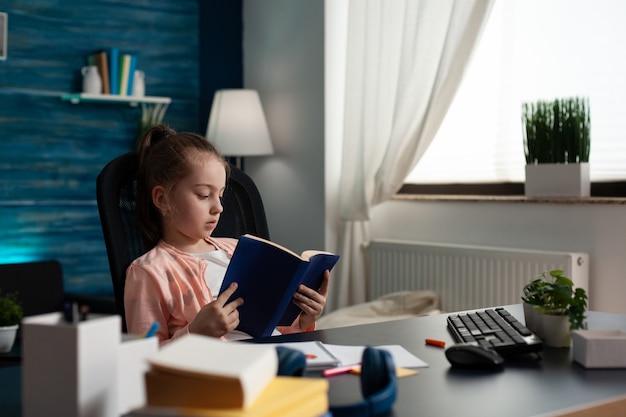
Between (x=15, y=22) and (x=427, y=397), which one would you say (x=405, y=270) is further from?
(x=427, y=397)

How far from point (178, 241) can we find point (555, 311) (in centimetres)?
83

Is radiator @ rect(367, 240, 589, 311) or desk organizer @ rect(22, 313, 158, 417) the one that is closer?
desk organizer @ rect(22, 313, 158, 417)

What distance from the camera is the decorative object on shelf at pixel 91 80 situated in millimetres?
4121

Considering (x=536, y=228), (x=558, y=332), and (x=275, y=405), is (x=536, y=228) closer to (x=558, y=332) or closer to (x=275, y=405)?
(x=558, y=332)

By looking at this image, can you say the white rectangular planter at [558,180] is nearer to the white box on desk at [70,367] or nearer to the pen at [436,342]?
the pen at [436,342]

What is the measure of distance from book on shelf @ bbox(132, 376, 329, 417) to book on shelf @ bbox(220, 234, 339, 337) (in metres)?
0.66

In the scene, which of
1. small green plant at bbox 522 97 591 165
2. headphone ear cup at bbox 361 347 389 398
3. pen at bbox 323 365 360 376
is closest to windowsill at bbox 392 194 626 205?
small green plant at bbox 522 97 591 165

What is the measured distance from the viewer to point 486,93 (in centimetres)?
366

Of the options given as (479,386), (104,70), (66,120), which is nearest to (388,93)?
(104,70)

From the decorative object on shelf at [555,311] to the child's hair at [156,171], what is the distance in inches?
30.8

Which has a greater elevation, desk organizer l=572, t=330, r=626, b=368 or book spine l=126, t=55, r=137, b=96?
Result: book spine l=126, t=55, r=137, b=96

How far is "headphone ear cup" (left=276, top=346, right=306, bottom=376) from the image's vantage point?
933mm

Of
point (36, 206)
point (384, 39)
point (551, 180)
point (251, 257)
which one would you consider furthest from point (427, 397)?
point (36, 206)

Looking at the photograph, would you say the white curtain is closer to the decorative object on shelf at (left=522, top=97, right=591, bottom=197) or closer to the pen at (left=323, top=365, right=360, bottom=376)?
the decorative object on shelf at (left=522, top=97, right=591, bottom=197)
